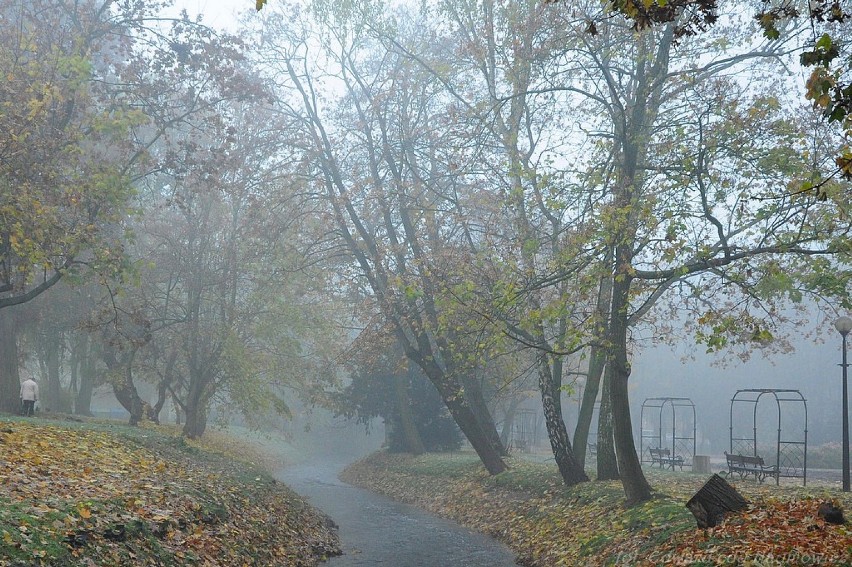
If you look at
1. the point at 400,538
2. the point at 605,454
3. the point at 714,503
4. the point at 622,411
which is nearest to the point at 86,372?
the point at 400,538

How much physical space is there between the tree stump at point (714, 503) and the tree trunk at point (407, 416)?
89.0 ft

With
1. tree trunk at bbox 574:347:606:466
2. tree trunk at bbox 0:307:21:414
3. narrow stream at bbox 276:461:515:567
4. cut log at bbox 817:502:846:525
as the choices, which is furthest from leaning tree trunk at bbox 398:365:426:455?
cut log at bbox 817:502:846:525

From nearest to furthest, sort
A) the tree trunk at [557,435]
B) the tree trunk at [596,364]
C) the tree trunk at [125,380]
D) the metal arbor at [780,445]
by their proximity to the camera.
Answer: the tree trunk at [596,364]
the tree trunk at [557,435]
the metal arbor at [780,445]
the tree trunk at [125,380]

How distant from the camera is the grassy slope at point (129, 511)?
330 inches

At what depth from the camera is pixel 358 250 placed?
25.1 meters

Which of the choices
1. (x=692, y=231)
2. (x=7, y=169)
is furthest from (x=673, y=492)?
(x=7, y=169)

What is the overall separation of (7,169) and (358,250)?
1161cm

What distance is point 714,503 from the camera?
11141 mm

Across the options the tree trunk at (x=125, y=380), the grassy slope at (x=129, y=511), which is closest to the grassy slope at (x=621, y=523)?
the grassy slope at (x=129, y=511)

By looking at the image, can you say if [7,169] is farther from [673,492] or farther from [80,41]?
[673,492]

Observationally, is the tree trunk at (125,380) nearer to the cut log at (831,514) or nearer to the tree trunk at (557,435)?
the tree trunk at (557,435)

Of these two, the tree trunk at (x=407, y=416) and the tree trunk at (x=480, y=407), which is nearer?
the tree trunk at (x=480, y=407)

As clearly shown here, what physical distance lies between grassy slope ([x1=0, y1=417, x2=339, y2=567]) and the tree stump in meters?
6.14

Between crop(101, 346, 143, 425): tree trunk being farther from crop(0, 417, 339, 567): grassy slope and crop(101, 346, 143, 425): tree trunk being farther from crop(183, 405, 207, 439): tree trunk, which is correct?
crop(0, 417, 339, 567): grassy slope
